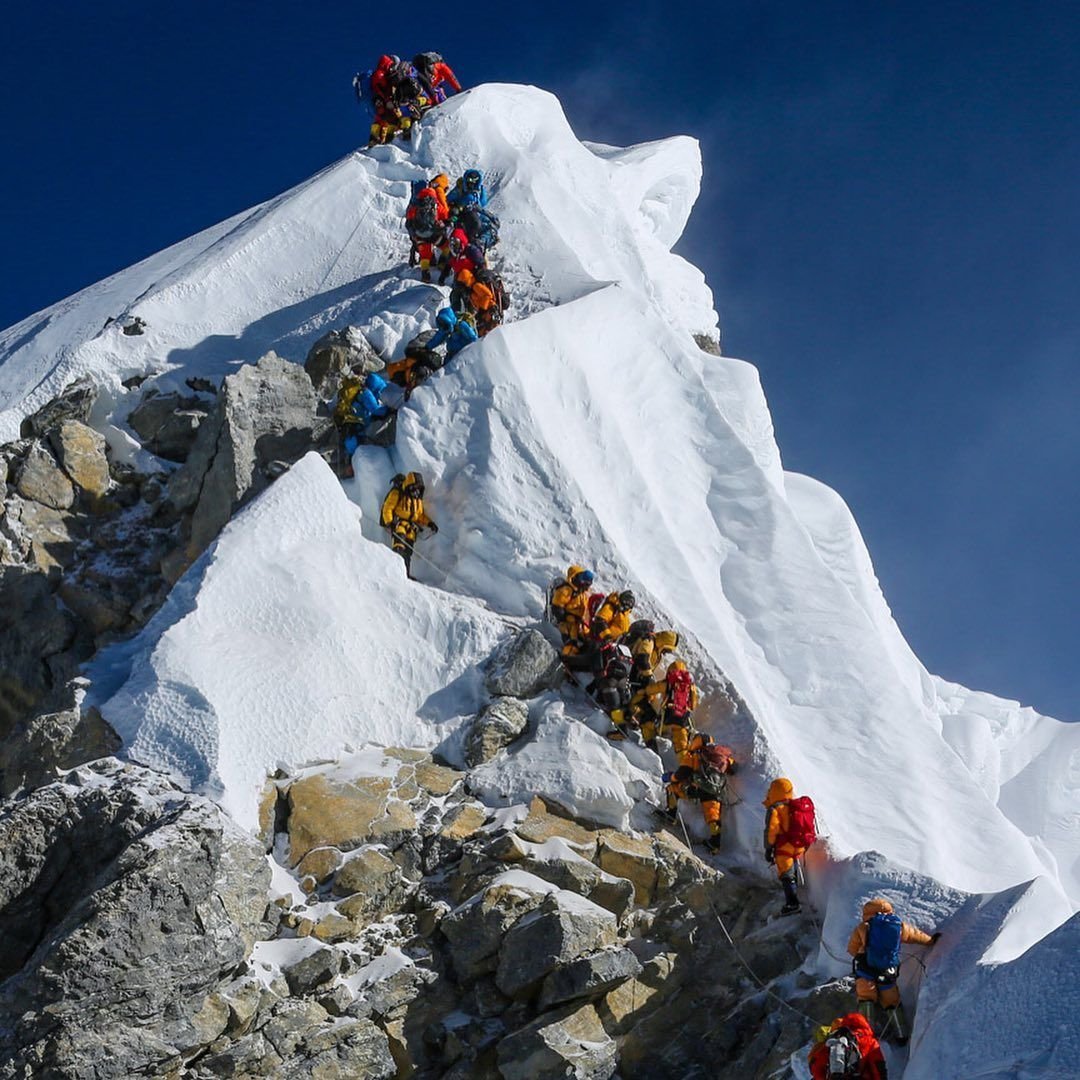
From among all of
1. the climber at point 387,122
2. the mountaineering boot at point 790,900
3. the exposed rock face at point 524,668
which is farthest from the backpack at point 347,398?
the climber at point 387,122

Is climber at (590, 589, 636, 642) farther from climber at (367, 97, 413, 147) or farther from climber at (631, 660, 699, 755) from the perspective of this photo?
climber at (367, 97, 413, 147)

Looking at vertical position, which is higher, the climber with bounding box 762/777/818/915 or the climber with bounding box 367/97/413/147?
the climber with bounding box 367/97/413/147

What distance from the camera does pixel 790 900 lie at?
11.5 m

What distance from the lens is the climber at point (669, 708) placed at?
13.2 meters

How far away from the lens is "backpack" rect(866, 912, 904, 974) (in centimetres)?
952

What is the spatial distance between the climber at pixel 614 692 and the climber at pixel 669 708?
0.48 ft

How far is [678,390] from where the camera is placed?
18922mm

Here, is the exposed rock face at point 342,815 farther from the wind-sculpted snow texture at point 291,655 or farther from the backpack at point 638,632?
the backpack at point 638,632

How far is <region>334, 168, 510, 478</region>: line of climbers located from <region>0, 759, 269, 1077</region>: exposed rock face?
6.71 metres

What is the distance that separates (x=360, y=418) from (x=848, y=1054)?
36.2 feet

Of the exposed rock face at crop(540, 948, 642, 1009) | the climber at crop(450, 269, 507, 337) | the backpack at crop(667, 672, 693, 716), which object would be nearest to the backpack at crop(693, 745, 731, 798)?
the backpack at crop(667, 672, 693, 716)

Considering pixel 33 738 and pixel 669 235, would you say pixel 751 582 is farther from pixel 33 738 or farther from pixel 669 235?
pixel 669 235

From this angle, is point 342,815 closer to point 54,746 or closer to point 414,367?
point 54,746

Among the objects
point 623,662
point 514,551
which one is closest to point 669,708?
point 623,662
